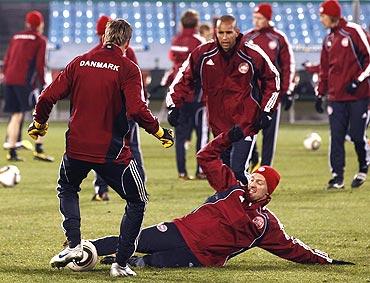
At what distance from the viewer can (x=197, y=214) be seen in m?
9.24

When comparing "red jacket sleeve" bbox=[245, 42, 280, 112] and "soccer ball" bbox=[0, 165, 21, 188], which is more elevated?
"red jacket sleeve" bbox=[245, 42, 280, 112]

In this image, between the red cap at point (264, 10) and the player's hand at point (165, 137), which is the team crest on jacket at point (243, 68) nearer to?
the player's hand at point (165, 137)

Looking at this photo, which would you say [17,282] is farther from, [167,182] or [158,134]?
[167,182]

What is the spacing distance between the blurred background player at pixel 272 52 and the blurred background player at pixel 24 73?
468cm

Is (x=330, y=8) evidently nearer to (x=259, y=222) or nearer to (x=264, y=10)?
(x=264, y=10)

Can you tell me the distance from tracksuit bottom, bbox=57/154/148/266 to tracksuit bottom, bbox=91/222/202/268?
293mm

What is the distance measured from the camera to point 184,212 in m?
13.0

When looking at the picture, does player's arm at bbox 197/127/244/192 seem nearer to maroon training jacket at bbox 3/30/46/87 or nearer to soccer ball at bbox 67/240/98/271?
soccer ball at bbox 67/240/98/271

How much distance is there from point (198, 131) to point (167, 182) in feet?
3.10

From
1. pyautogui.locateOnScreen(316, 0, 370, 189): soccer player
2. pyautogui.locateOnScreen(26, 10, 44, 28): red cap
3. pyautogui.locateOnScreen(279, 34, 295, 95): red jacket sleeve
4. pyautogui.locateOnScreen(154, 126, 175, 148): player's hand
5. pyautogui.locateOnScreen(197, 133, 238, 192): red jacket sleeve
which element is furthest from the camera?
pyautogui.locateOnScreen(26, 10, 44, 28): red cap

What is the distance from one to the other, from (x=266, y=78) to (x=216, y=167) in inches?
80.7

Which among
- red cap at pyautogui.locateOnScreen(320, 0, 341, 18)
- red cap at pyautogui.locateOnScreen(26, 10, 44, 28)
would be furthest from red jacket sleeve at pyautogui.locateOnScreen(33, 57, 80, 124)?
red cap at pyautogui.locateOnScreen(26, 10, 44, 28)

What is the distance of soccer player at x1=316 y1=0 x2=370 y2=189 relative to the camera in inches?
586

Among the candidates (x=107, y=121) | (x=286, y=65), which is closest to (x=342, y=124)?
(x=286, y=65)
